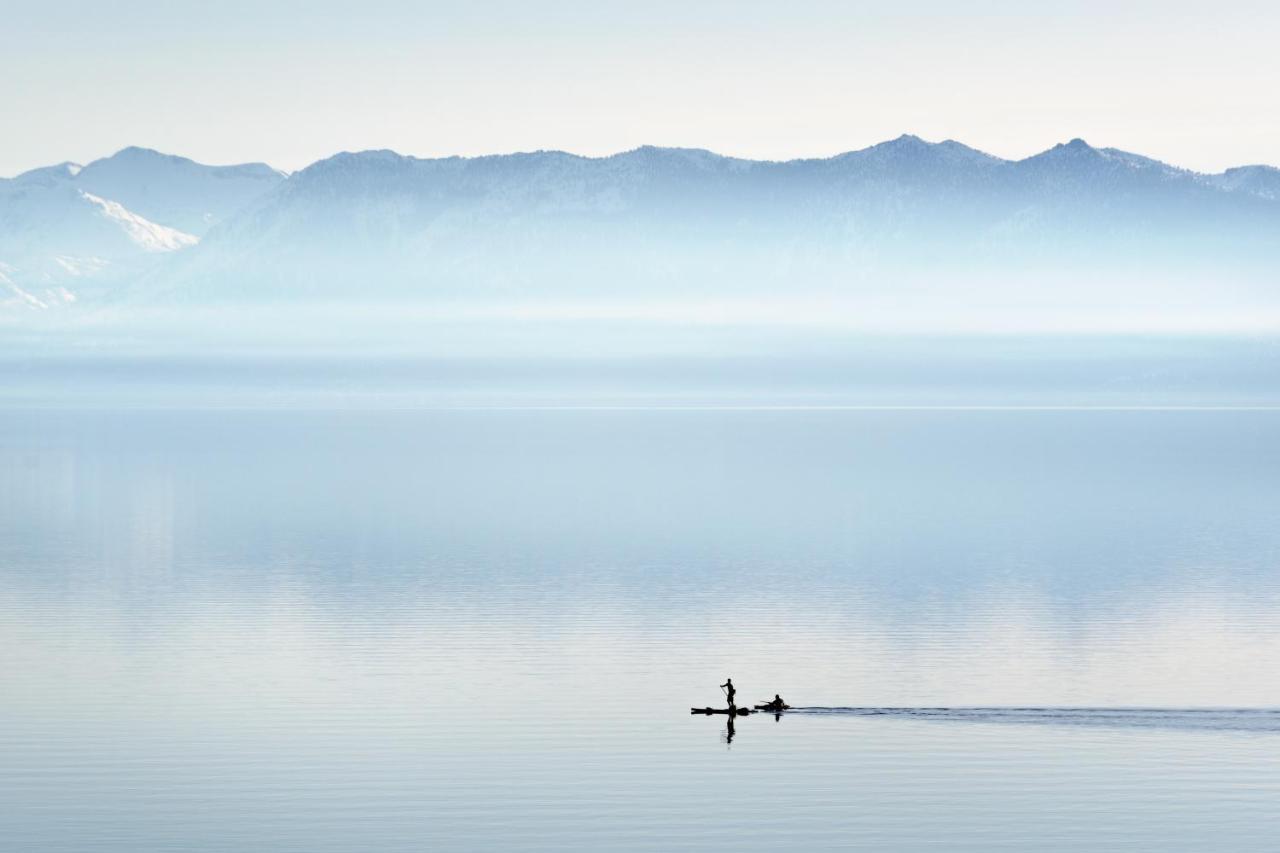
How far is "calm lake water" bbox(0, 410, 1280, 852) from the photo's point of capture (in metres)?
51.9

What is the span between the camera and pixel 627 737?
6159 cm

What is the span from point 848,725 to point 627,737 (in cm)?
765

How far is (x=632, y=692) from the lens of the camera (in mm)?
68938

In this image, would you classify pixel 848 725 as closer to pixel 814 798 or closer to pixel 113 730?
pixel 814 798

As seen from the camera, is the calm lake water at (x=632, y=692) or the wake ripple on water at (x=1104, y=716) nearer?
the calm lake water at (x=632, y=692)

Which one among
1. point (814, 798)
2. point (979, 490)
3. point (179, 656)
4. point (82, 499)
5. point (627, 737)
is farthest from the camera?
point (979, 490)

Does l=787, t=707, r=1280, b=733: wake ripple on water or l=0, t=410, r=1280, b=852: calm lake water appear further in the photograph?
l=787, t=707, r=1280, b=733: wake ripple on water

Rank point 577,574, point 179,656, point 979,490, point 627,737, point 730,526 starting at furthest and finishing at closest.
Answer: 1. point 979,490
2. point 730,526
3. point 577,574
4. point 179,656
5. point 627,737

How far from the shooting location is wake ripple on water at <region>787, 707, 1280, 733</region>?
63.5m

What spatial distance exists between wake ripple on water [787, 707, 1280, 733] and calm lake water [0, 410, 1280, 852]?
171 millimetres

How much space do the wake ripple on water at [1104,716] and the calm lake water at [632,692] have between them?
6.7 inches

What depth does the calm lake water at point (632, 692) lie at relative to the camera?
5194cm

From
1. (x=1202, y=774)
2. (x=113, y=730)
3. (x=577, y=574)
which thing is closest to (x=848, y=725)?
(x=1202, y=774)

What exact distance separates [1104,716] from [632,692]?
54.7ft
